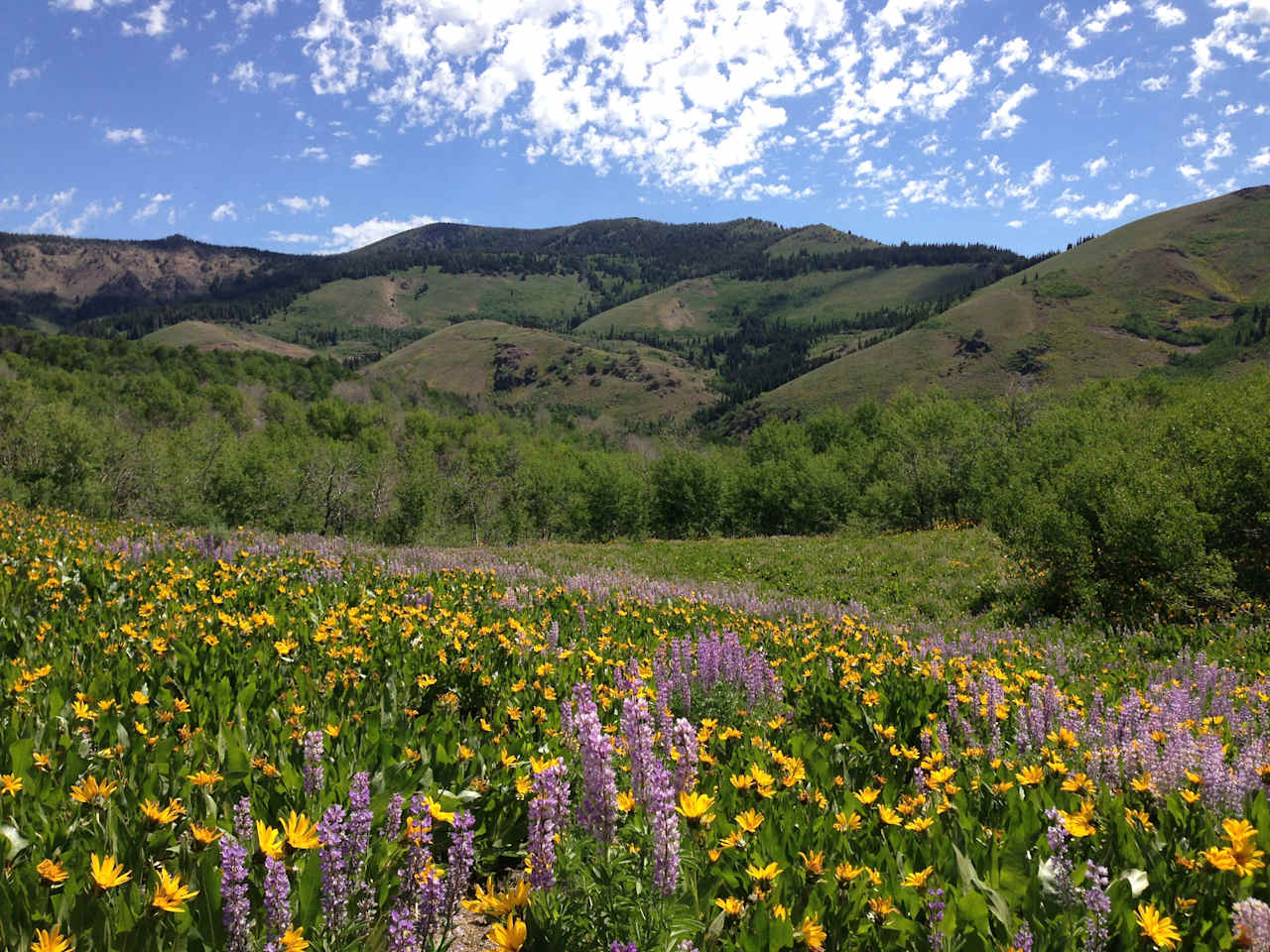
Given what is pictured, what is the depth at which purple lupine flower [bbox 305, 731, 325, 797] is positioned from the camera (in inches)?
124

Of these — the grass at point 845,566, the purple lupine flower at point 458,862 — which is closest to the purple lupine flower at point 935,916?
the purple lupine flower at point 458,862

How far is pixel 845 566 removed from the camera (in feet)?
92.2

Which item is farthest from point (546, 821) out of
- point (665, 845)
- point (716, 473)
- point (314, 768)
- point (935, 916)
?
point (716, 473)

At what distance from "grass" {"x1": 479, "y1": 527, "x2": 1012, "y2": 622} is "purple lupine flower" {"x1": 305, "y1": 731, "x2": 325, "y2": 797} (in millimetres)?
14746

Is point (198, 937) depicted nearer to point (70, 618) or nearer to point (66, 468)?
point (70, 618)

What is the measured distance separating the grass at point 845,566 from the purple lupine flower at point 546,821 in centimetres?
1574

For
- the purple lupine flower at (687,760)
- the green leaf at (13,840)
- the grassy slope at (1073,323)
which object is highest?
the grassy slope at (1073,323)

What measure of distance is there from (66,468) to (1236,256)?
262 metres

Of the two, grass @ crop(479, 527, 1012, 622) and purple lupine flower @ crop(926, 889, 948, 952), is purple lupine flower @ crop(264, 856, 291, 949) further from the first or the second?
grass @ crop(479, 527, 1012, 622)

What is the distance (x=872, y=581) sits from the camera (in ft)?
81.6

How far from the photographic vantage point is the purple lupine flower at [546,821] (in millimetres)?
2322

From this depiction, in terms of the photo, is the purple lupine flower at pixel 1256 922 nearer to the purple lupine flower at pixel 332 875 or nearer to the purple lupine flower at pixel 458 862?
the purple lupine flower at pixel 458 862

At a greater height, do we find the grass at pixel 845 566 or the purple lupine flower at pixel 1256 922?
the purple lupine flower at pixel 1256 922

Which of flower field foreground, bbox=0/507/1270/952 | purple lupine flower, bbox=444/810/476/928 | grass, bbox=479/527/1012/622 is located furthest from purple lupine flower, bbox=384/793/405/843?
grass, bbox=479/527/1012/622
